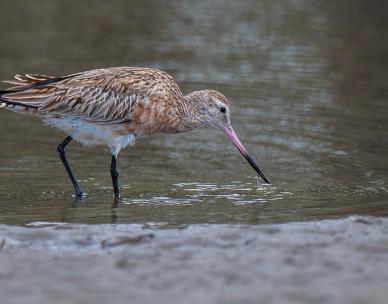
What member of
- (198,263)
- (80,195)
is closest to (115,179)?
(80,195)

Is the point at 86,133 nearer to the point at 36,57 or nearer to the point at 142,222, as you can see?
the point at 142,222

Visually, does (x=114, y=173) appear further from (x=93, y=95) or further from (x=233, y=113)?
(x=233, y=113)

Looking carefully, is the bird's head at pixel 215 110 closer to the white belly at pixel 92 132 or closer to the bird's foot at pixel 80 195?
the white belly at pixel 92 132

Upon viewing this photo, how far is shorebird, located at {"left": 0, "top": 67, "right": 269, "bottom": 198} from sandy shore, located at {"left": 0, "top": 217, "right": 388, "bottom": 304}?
6.63ft

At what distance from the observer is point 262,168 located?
34.1 ft

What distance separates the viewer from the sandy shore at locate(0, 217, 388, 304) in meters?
6.11

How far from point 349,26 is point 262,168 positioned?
7.22m

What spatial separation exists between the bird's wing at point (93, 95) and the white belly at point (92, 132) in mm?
67

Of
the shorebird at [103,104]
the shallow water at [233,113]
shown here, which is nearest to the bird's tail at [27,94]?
the shorebird at [103,104]

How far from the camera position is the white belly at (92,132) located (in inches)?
382

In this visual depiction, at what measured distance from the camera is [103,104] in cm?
966

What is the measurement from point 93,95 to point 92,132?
37 centimetres

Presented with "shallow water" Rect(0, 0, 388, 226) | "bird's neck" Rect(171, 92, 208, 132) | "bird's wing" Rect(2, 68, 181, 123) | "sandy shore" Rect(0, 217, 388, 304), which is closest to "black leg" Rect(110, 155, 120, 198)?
"shallow water" Rect(0, 0, 388, 226)

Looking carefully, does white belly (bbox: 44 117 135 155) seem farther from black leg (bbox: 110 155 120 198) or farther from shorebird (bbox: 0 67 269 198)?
black leg (bbox: 110 155 120 198)
